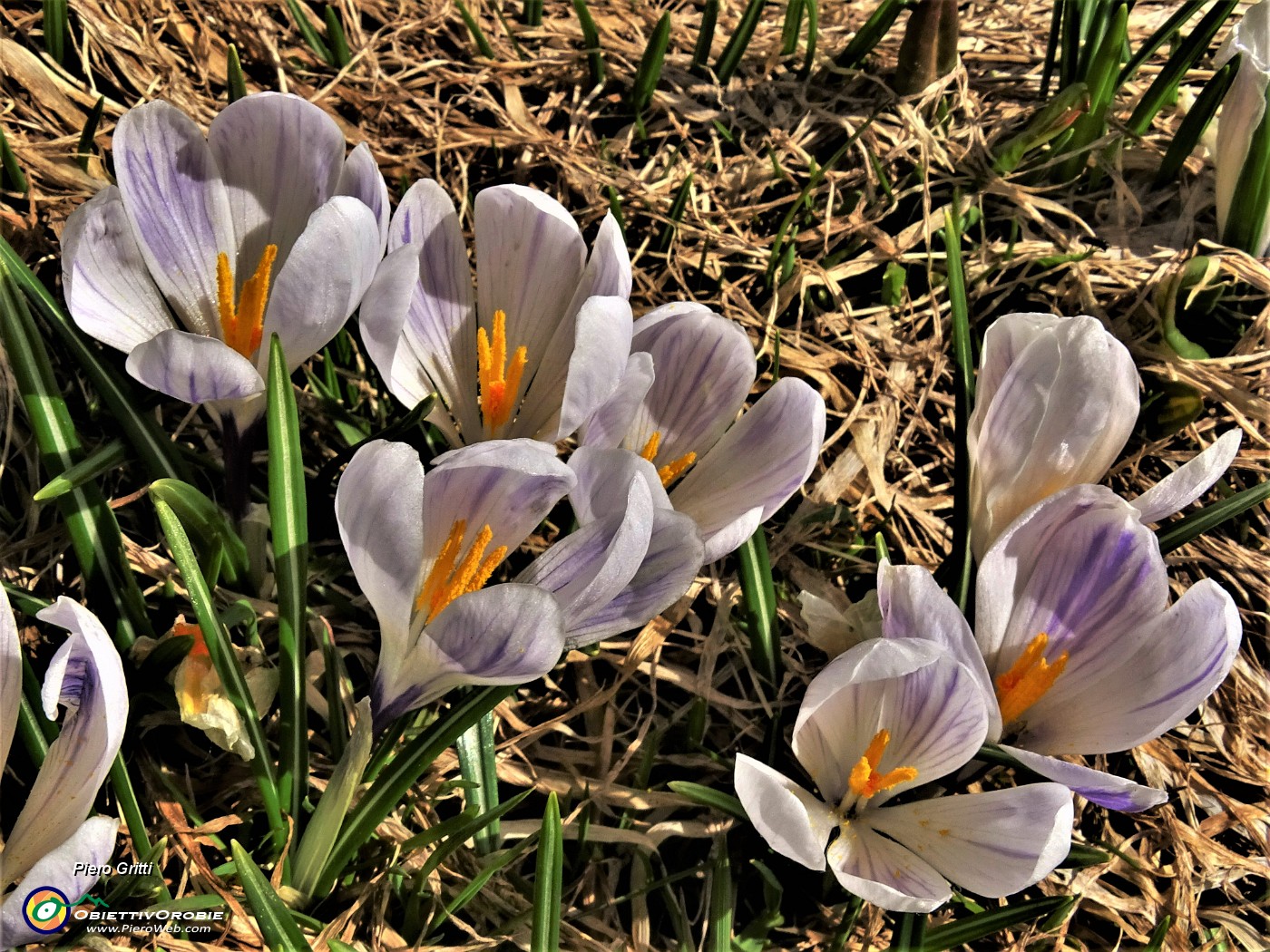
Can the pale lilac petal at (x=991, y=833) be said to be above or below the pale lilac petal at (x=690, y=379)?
below

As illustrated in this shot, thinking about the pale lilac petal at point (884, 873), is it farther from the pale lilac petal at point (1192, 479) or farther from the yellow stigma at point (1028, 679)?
the pale lilac petal at point (1192, 479)

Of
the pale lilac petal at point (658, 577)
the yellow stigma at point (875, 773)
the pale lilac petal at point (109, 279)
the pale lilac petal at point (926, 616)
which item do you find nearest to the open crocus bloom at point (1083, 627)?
the pale lilac petal at point (926, 616)

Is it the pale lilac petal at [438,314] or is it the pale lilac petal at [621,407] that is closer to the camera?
the pale lilac petal at [621,407]

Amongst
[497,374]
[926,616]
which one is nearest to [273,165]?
[497,374]

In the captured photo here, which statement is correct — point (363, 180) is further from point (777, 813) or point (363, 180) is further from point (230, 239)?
point (777, 813)

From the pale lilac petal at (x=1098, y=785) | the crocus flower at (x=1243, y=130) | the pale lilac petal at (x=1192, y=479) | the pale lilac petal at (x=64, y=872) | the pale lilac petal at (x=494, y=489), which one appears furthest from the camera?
the crocus flower at (x=1243, y=130)

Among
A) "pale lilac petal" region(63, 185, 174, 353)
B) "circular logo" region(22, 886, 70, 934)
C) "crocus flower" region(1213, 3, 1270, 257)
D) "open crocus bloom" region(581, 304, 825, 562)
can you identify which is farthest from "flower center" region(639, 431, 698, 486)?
"crocus flower" region(1213, 3, 1270, 257)

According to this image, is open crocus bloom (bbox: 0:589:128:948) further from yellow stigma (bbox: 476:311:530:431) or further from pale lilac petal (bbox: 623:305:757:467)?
pale lilac petal (bbox: 623:305:757:467)
